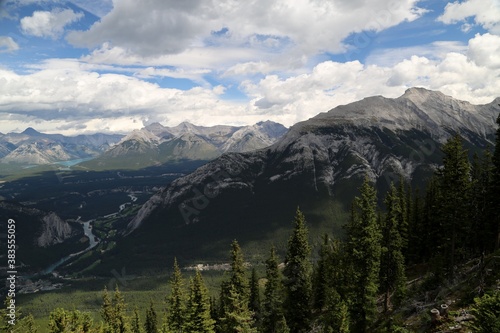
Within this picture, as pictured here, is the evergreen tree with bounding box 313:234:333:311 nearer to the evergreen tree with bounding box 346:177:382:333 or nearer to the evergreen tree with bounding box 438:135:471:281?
the evergreen tree with bounding box 346:177:382:333

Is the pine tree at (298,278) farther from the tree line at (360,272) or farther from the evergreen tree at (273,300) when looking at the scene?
the evergreen tree at (273,300)

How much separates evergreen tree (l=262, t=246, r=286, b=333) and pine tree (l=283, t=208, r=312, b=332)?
2787mm

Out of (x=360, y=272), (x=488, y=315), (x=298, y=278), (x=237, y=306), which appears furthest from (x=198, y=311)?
(x=488, y=315)

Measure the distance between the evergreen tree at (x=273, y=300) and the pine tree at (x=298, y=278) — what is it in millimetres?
2787

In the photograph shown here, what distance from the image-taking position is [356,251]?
43062mm

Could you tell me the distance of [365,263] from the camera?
43.6 m

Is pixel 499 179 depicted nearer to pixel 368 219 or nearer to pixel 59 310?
pixel 368 219

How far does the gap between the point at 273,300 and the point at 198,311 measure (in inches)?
545

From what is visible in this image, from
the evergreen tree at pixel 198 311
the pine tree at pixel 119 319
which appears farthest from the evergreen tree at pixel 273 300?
the pine tree at pixel 119 319

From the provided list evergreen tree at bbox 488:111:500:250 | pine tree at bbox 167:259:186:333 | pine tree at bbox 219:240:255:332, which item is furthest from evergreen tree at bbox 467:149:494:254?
pine tree at bbox 167:259:186:333

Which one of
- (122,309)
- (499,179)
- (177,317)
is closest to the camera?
(499,179)

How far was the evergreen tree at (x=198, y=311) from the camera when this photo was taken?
4753 cm

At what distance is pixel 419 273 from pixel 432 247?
7410 millimetres

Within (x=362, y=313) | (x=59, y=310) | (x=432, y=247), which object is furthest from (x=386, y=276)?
(x=59, y=310)
